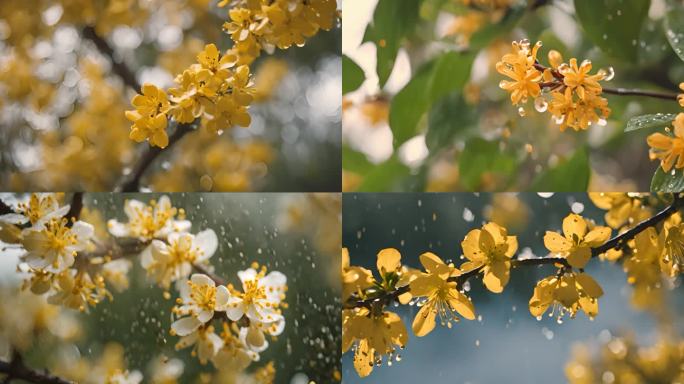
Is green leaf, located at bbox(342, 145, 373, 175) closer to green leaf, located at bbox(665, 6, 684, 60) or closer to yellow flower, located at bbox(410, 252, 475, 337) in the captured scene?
yellow flower, located at bbox(410, 252, 475, 337)

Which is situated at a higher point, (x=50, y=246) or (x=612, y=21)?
(x=612, y=21)

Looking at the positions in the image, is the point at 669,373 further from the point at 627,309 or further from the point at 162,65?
the point at 162,65

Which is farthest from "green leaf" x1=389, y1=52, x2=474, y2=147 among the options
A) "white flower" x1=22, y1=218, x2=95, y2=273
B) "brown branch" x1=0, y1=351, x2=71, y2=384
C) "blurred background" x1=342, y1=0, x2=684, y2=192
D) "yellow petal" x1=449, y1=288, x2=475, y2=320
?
"brown branch" x1=0, y1=351, x2=71, y2=384

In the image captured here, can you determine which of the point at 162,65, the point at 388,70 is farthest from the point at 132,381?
the point at 388,70

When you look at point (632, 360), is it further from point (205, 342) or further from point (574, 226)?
point (205, 342)

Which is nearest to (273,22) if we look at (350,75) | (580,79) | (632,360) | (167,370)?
(350,75)

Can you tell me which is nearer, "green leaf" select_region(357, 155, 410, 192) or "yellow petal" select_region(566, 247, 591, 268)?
"yellow petal" select_region(566, 247, 591, 268)
